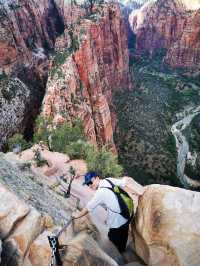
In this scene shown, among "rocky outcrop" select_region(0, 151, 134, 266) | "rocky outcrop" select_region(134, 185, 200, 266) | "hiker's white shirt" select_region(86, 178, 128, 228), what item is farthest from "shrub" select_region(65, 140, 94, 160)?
A: "rocky outcrop" select_region(134, 185, 200, 266)

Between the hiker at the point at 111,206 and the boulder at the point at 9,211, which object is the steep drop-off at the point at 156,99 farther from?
the boulder at the point at 9,211

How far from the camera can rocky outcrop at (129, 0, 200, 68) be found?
106 metres

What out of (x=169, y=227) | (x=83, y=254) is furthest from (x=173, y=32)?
(x=83, y=254)

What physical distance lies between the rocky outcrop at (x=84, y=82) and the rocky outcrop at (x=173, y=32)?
4581 cm

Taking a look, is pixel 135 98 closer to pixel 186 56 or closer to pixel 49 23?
pixel 49 23

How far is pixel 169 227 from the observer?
7160mm

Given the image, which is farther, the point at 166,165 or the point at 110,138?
the point at 166,165

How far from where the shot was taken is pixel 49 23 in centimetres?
7144

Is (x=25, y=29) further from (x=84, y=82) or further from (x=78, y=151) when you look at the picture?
(x=78, y=151)

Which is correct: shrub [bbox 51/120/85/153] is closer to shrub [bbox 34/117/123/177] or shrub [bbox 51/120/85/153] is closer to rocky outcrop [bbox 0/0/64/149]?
shrub [bbox 34/117/123/177]

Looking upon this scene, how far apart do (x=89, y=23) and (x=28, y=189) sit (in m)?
54.7

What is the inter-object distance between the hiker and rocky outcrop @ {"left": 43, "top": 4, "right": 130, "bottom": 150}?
99.3 feet

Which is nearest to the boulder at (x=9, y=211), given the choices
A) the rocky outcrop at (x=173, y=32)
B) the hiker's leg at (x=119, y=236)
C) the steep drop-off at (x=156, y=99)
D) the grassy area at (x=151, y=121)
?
the hiker's leg at (x=119, y=236)

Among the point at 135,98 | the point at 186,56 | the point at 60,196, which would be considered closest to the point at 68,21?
the point at 135,98
